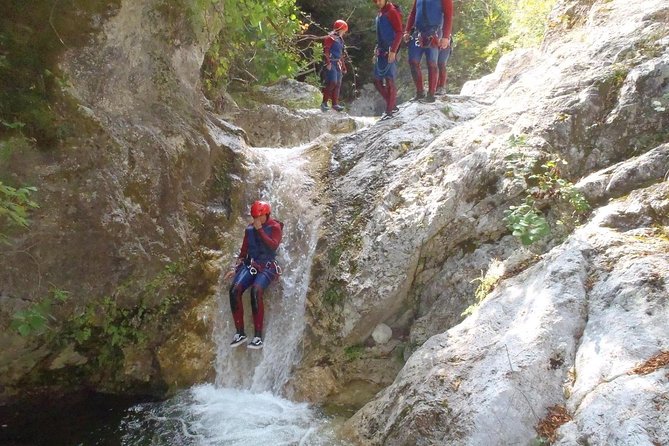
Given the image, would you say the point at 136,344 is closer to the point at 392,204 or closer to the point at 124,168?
the point at 124,168

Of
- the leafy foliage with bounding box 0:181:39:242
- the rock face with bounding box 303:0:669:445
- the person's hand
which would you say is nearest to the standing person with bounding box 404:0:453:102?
the rock face with bounding box 303:0:669:445

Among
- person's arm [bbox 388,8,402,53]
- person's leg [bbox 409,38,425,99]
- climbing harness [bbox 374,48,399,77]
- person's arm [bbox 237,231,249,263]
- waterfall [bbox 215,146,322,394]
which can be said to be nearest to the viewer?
waterfall [bbox 215,146,322,394]

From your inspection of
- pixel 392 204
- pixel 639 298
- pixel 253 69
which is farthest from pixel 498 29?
pixel 639 298

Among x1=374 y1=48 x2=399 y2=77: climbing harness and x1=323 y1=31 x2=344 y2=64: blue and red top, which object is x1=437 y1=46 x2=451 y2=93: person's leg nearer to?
x1=374 y1=48 x2=399 y2=77: climbing harness

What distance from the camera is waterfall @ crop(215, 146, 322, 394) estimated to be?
6309 mm

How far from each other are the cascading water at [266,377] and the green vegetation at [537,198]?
280cm

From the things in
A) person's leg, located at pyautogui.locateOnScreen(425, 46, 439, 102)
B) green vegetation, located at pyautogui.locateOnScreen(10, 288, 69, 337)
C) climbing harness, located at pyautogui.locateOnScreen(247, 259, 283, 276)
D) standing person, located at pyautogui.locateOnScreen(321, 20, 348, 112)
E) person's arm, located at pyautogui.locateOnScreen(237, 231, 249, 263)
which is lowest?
green vegetation, located at pyautogui.locateOnScreen(10, 288, 69, 337)

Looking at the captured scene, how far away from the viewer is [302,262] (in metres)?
7.00

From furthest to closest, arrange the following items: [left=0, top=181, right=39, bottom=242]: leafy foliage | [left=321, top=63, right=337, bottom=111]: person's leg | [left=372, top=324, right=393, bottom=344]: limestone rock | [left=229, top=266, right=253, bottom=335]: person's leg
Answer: [left=321, top=63, right=337, bottom=111]: person's leg < [left=229, top=266, right=253, bottom=335]: person's leg < [left=372, top=324, right=393, bottom=344]: limestone rock < [left=0, top=181, right=39, bottom=242]: leafy foliage

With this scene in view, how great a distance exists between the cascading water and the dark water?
218 millimetres

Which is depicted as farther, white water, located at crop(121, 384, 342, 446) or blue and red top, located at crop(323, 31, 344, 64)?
blue and red top, located at crop(323, 31, 344, 64)

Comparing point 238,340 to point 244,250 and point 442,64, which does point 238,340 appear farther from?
point 442,64

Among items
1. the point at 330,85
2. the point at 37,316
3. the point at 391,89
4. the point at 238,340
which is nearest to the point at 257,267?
the point at 238,340

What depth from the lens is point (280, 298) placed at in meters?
6.78
